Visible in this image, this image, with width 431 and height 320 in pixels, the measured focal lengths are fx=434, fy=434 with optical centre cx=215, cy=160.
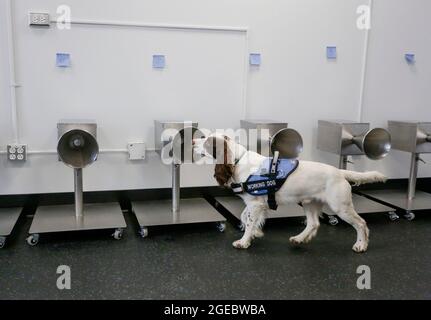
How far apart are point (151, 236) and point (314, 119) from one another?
1.87 meters

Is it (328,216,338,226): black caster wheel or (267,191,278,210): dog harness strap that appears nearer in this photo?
(267,191,278,210): dog harness strap

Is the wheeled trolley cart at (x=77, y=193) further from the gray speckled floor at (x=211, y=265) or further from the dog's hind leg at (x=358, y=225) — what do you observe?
the dog's hind leg at (x=358, y=225)

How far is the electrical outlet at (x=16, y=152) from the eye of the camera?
3279 millimetres

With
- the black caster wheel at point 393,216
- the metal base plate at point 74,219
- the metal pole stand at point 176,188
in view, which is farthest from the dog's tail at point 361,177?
the metal base plate at point 74,219

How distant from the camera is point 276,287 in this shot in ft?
7.90

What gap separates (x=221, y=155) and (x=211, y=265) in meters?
0.69

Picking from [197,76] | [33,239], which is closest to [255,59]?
[197,76]

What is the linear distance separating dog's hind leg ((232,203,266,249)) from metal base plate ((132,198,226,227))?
37 cm

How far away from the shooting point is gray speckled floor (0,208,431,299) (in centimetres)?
234

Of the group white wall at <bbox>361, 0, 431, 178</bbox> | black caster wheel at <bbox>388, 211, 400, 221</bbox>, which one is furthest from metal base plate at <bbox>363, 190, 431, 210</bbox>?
white wall at <bbox>361, 0, 431, 178</bbox>

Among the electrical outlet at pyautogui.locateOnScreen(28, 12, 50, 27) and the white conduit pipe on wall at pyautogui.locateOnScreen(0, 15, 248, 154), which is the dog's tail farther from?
the electrical outlet at pyautogui.locateOnScreen(28, 12, 50, 27)

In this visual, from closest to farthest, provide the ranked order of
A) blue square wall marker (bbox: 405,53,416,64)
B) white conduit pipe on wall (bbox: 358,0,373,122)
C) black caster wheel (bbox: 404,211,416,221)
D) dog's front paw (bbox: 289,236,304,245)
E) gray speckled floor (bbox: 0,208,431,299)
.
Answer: gray speckled floor (bbox: 0,208,431,299) < dog's front paw (bbox: 289,236,304,245) < black caster wheel (bbox: 404,211,416,221) < white conduit pipe on wall (bbox: 358,0,373,122) < blue square wall marker (bbox: 405,53,416,64)

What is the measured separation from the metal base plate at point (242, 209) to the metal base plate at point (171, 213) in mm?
142
